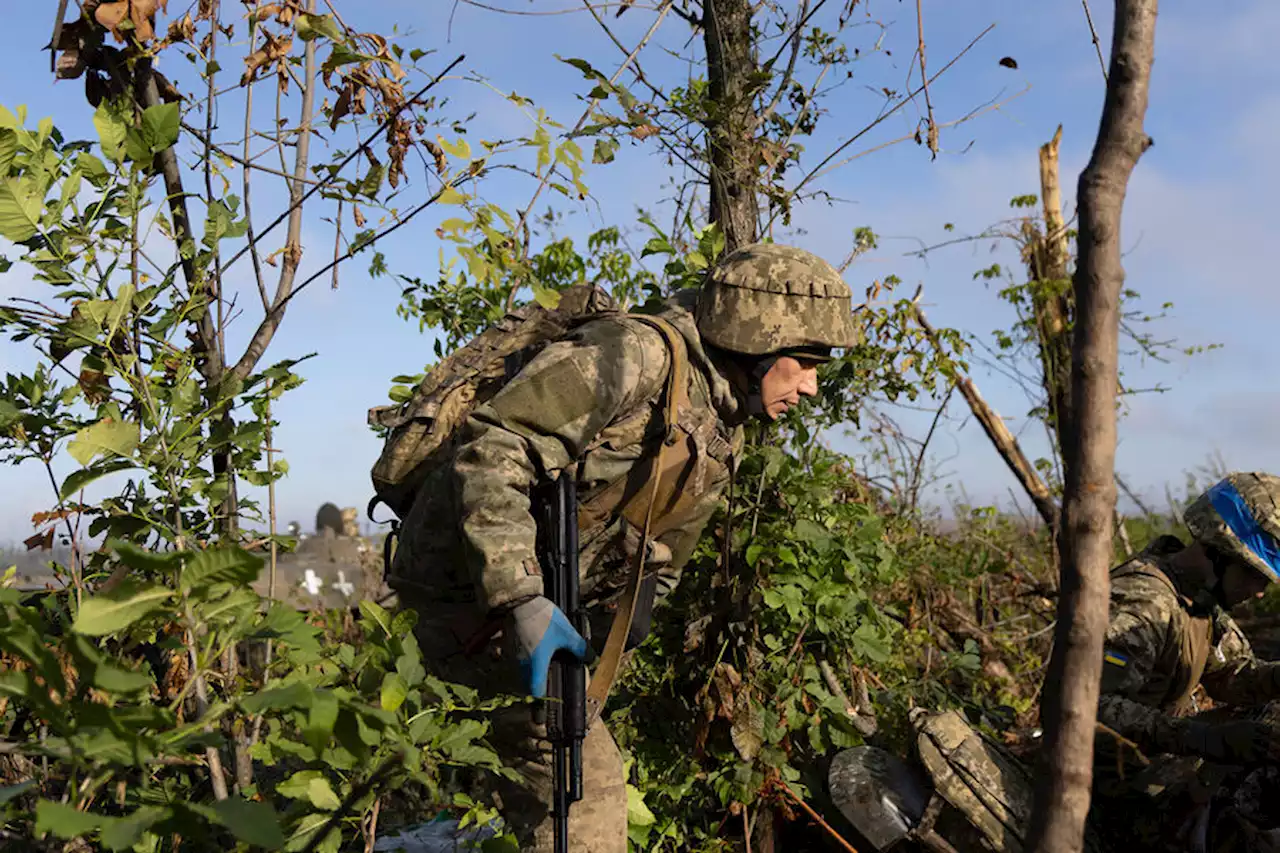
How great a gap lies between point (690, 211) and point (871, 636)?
74.8 inches

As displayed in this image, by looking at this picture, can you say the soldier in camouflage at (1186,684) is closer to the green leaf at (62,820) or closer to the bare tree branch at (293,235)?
the bare tree branch at (293,235)

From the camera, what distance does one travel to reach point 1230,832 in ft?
12.5

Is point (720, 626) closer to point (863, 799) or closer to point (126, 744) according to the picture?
point (863, 799)

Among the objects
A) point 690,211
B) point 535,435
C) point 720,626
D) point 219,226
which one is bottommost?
point 720,626

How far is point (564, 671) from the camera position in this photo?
8.66 feet

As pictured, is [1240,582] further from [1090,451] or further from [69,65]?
[69,65]

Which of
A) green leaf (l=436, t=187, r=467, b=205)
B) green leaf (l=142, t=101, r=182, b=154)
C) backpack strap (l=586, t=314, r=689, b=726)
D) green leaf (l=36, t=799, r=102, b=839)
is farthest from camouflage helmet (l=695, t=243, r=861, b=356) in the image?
green leaf (l=36, t=799, r=102, b=839)

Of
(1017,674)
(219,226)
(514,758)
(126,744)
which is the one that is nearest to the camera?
(126,744)

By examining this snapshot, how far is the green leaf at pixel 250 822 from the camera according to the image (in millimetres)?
1117

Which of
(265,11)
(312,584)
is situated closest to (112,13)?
(265,11)

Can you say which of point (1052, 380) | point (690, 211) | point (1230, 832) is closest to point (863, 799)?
point (1230, 832)

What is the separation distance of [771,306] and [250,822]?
7.18ft

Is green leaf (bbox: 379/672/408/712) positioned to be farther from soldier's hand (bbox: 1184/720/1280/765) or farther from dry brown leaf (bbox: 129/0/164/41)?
soldier's hand (bbox: 1184/720/1280/765)

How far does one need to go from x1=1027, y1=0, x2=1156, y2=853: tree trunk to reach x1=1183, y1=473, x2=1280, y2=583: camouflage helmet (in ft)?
9.35
